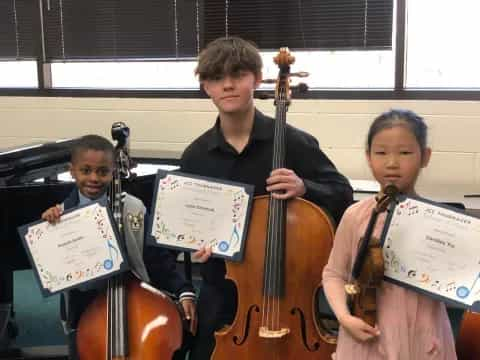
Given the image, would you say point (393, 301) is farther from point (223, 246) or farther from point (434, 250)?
point (223, 246)

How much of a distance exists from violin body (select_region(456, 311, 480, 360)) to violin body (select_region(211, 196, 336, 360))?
0.36m

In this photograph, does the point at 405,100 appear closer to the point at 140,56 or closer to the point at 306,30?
the point at 306,30

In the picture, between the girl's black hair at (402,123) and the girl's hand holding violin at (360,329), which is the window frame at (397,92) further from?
the girl's hand holding violin at (360,329)

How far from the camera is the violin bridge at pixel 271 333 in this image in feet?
5.66

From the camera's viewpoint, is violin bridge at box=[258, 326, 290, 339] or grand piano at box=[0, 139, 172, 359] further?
grand piano at box=[0, 139, 172, 359]

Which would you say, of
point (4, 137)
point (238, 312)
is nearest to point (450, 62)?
point (238, 312)

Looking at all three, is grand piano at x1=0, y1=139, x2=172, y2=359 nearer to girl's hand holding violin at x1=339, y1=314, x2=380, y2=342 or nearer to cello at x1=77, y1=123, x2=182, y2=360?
cello at x1=77, y1=123, x2=182, y2=360

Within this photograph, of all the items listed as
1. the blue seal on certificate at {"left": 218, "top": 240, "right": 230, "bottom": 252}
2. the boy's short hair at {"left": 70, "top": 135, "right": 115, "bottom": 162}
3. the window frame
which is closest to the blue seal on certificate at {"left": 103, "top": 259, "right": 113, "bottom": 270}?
the blue seal on certificate at {"left": 218, "top": 240, "right": 230, "bottom": 252}

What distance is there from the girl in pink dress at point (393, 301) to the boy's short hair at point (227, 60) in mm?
522

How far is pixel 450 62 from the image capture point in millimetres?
3701

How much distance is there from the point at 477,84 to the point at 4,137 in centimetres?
334

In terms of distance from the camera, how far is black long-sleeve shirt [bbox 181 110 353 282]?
2000 millimetres

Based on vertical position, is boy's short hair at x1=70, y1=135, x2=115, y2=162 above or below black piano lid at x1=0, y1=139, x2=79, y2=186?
above

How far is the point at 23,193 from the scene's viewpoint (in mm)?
2578
